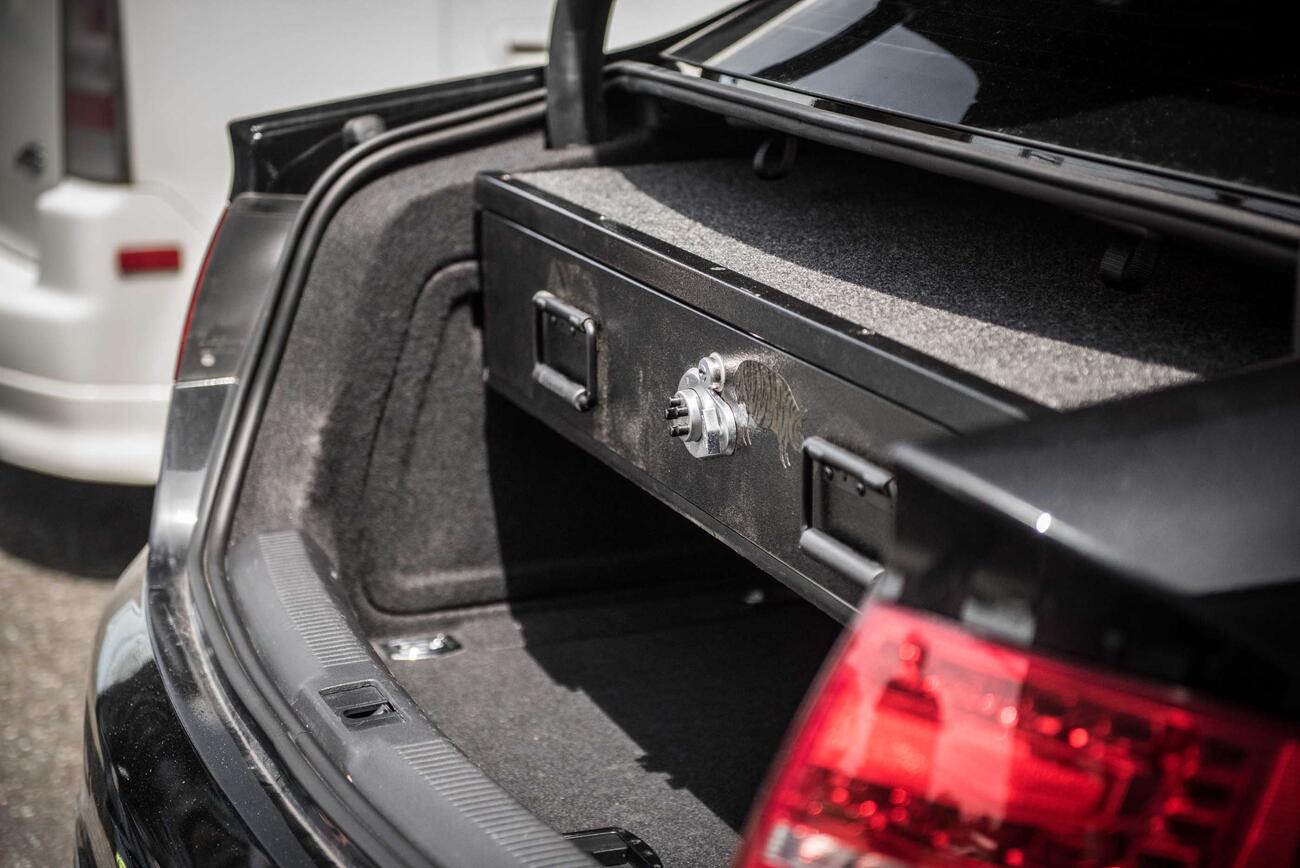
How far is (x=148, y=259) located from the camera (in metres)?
2.66

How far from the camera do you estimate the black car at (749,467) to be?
655 millimetres

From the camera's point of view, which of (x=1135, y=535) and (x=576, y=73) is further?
(x=576, y=73)

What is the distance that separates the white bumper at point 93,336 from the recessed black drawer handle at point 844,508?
6.33 feet

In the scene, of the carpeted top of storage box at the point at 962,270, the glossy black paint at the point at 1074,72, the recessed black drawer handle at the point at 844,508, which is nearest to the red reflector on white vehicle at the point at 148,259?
the carpeted top of storage box at the point at 962,270

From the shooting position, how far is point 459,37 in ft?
9.48

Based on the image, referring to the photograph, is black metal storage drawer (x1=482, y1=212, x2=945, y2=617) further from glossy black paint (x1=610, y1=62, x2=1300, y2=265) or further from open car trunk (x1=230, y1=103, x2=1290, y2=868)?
glossy black paint (x1=610, y1=62, x2=1300, y2=265)

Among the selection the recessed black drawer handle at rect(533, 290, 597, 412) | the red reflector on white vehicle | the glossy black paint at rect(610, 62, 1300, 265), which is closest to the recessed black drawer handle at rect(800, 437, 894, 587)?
the glossy black paint at rect(610, 62, 1300, 265)

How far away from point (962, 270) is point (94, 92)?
77.4 inches

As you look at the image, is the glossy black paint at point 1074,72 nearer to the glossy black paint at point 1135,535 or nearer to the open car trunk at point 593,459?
the open car trunk at point 593,459

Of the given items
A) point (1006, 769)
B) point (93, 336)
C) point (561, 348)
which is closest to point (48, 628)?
point (93, 336)

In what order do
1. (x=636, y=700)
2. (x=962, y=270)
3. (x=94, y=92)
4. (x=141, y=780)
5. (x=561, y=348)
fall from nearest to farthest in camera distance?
(x=141, y=780) < (x=962, y=270) < (x=561, y=348) < (x=636, y=700) < (x=94, y=92)

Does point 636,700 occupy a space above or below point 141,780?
below

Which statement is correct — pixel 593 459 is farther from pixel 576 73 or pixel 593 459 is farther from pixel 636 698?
pixel 576 73

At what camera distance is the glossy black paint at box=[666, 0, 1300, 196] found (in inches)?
39.9
